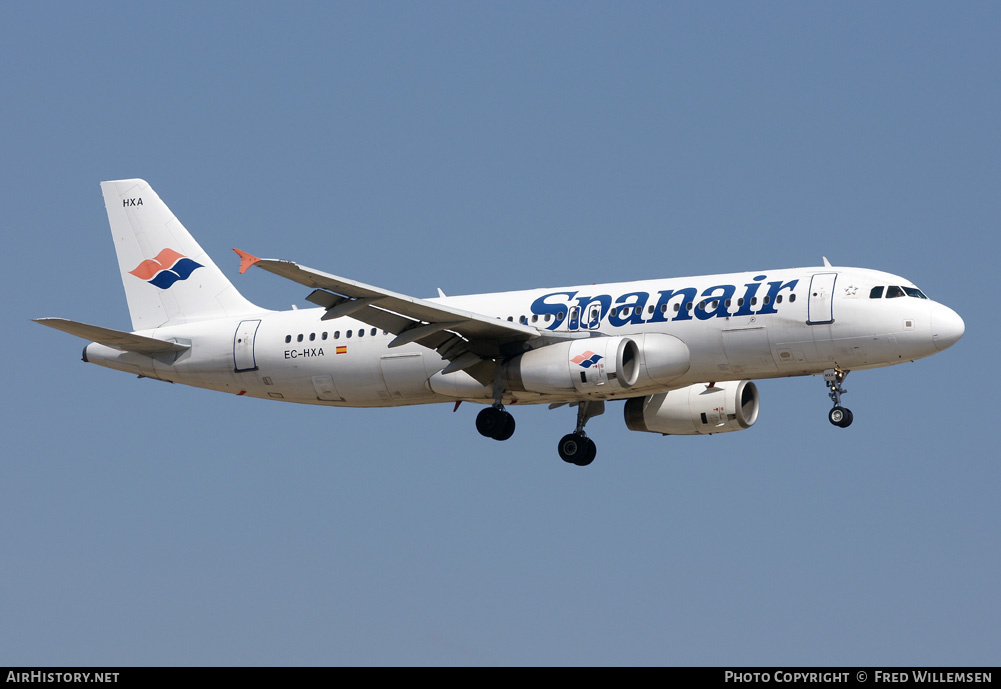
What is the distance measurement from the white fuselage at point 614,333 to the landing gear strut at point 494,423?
36 centimetres

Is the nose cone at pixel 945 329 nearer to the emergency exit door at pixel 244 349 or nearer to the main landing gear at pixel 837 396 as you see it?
the main landing gear at pixel 837 396

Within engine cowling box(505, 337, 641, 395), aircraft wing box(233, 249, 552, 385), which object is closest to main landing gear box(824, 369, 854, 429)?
engine cowling box(505, 337, 641, 395)

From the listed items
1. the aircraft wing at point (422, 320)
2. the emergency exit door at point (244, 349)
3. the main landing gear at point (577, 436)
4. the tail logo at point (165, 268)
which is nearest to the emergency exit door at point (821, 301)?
the aircraft wing at point (422, 320)

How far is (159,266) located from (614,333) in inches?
650

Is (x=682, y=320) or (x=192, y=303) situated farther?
(x=192, y=303)

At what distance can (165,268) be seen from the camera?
163ft

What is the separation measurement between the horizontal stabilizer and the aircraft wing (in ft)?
27.9

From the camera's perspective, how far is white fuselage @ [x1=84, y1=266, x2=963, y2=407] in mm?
39750

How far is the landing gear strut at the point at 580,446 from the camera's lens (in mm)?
45125

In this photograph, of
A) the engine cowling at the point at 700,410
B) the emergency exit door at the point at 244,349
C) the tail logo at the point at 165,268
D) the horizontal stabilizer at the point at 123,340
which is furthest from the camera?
the tail logo at the point at 165,268
